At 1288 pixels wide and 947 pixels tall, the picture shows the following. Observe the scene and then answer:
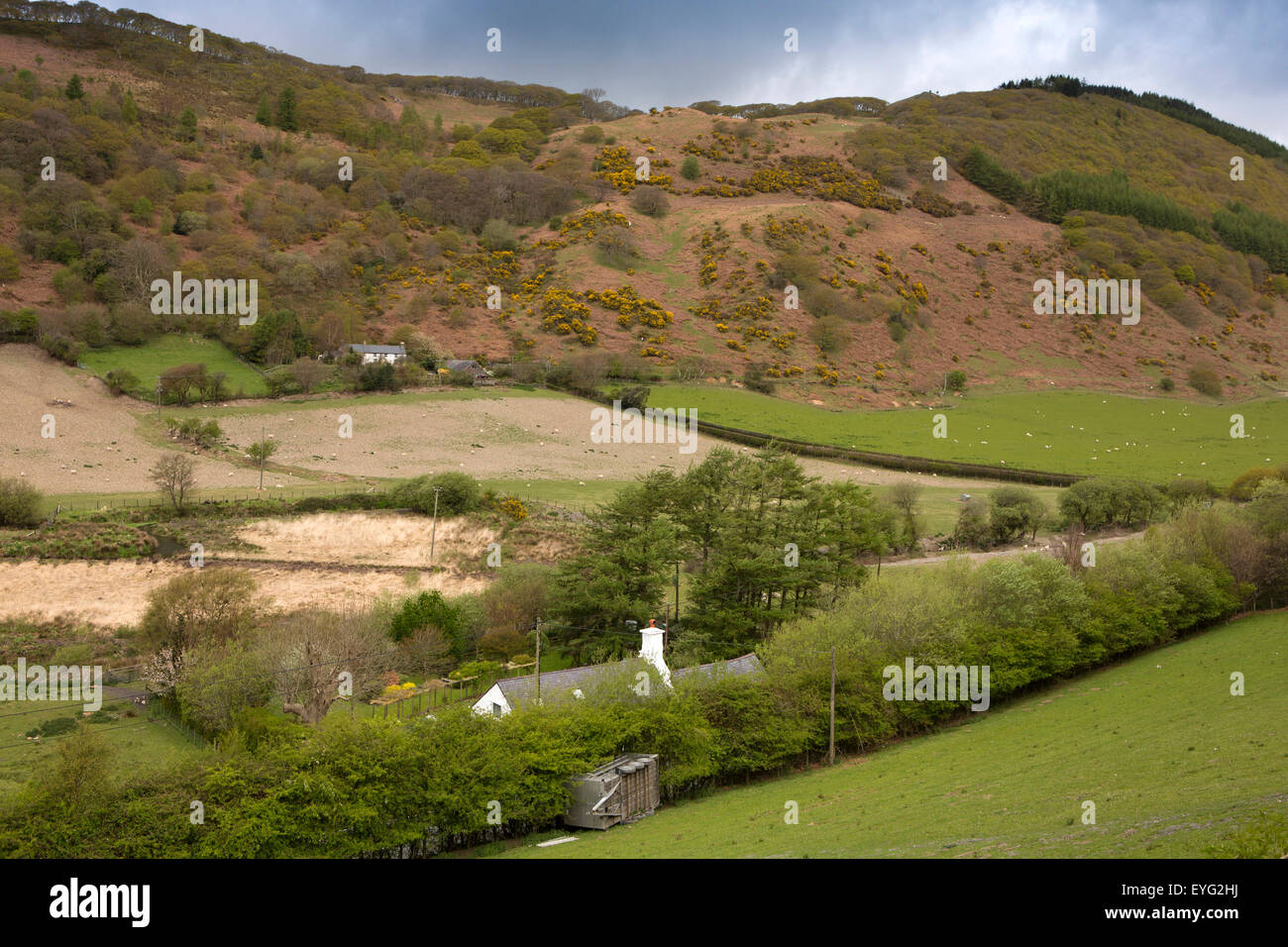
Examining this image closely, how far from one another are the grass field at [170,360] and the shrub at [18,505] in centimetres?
2702

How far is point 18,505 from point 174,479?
886 centimetres

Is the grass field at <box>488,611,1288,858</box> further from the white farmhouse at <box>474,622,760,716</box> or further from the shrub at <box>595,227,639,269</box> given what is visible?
the shrub at <box>595,227,639,269</box>

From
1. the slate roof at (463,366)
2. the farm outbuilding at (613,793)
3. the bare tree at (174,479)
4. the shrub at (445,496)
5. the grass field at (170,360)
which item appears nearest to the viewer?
the farm outbuilding at (613,793)

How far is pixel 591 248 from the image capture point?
454 ft

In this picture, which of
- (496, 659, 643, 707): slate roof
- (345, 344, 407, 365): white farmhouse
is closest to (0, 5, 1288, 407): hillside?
(345, 344, 407, 365): white farmhouse

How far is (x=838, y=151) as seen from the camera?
180m

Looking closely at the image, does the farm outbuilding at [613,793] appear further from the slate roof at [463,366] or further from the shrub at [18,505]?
the slate roof at [463,366]

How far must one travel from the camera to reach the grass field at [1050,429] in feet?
289

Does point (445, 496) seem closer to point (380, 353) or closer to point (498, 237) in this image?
point (380, 353)

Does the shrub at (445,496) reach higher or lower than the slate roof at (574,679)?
higher

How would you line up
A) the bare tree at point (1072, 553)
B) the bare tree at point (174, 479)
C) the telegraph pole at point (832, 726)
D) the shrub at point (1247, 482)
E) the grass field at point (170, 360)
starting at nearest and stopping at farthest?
the telegraph pole at point (832, 726), the bare tree at point (1072, 553), the bare tree at point (174, 479), the shrub at point (1247, 482), the grass field at point (170, 360)

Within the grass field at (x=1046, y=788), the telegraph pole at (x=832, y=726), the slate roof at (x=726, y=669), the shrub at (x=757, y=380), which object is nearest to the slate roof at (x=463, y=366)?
the shrub at (x=757, y=380)

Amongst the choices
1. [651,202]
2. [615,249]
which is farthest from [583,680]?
[651,202]
